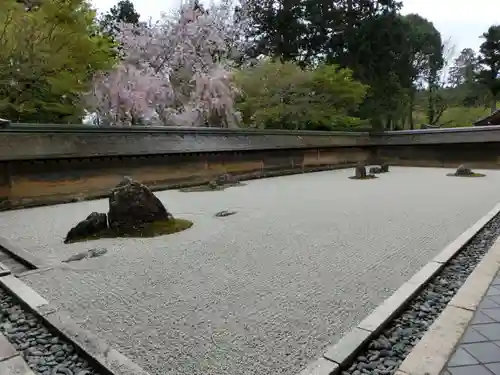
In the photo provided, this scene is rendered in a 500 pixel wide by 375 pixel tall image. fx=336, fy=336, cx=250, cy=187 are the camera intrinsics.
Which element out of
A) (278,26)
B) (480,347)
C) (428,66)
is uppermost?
(278,26)

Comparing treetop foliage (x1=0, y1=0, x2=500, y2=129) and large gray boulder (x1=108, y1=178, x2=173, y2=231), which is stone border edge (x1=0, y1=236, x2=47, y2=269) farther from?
treetop foliage (x1=0, y1=0, x2=500, y2=129)

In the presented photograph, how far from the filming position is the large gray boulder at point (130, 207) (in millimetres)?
3738

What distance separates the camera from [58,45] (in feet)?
21.0

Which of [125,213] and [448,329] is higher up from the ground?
[125,213]

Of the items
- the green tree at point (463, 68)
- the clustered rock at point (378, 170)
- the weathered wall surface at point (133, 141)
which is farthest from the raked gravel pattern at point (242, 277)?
the green tree at point (463, 68)

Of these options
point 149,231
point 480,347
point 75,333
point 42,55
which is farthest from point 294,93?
point 75,333

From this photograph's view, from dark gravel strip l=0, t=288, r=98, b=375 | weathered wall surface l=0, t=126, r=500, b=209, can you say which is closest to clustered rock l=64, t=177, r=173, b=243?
dark gravel strip l=0, t=288, r=98, b=375

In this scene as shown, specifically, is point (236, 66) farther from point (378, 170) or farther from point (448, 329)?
point (448, 329)

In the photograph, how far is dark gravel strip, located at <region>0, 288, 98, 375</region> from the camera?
4.82 feet

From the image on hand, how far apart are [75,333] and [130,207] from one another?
2202 mm

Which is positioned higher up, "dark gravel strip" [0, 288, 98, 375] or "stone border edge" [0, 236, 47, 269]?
"stone border edge" [0, 236, 47, 269]

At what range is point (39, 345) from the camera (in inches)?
65.0

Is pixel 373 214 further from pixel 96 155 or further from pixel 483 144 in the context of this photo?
pixel 483 144

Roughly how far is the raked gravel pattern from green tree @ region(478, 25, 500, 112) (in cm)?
1774
